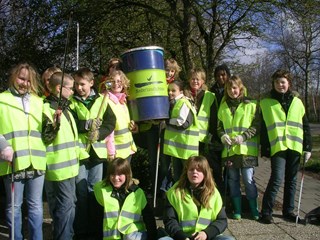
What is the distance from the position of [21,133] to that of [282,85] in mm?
2969

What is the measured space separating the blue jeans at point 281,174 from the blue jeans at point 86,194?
2.00 m

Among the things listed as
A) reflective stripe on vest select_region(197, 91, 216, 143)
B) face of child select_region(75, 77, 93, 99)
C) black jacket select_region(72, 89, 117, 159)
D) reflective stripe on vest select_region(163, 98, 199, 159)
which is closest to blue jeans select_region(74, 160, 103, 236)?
black jacket select_region(72, 89, 117, 159)

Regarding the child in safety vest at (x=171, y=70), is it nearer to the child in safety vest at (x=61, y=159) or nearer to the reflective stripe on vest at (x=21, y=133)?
the child in safety vest at (x=61, y=159)

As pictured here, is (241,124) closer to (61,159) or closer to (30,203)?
(61,159)

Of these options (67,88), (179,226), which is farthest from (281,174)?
(67,88)

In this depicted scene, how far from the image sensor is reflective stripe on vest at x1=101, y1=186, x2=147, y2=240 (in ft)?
13.2

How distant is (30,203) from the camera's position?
3.86 m

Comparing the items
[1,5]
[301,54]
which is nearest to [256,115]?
[1,5]

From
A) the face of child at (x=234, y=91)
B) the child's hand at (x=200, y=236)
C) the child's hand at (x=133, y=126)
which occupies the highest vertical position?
the face of child at (x=234, y=91)

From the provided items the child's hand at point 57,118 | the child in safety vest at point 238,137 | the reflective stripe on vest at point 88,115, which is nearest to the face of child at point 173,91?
the child in safety vest at point 238,137

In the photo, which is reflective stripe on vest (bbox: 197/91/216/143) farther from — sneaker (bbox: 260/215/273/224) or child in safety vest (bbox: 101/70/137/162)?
sneaker (bbox: 260/215/273/224)

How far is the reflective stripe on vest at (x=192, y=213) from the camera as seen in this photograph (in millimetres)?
3924

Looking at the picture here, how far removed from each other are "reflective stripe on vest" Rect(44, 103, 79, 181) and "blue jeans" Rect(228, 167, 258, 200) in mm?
1980

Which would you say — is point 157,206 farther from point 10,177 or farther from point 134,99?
point 10,177
